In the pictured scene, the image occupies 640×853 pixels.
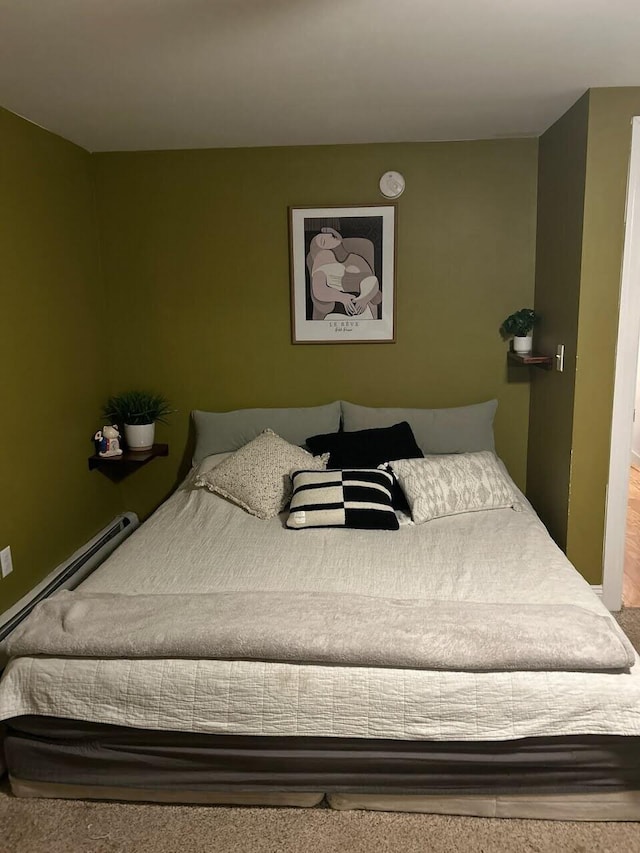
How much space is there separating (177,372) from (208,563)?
62.2 inches

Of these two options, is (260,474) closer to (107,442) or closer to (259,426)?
(259,426)

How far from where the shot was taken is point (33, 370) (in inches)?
120

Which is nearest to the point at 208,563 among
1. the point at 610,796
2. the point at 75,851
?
the point at 75,851

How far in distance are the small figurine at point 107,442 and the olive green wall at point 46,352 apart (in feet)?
0.24

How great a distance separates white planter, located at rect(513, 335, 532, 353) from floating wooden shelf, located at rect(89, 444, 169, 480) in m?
2.01

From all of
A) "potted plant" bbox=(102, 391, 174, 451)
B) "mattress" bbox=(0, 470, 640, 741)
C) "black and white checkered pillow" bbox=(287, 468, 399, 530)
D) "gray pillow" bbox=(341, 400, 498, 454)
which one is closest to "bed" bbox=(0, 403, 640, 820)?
"mattress" bbox=(0, 470, 640, 741)

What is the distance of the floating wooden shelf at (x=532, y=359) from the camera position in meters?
3.29

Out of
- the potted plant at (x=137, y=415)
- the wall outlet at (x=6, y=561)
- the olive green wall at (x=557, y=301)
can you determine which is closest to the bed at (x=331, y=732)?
the wall outlet at (x=6, y=561)

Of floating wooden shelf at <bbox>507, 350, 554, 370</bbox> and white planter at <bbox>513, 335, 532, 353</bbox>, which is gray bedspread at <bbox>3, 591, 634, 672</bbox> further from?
white planter at <bbox>513, 335, 532, 353</bbox>

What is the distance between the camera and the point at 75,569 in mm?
3156

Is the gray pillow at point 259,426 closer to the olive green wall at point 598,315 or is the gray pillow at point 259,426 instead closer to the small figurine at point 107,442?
the small figurine at point 107,442

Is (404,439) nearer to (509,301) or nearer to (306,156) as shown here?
(509,301)

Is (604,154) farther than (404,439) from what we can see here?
No

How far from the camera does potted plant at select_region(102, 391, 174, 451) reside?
364cm
